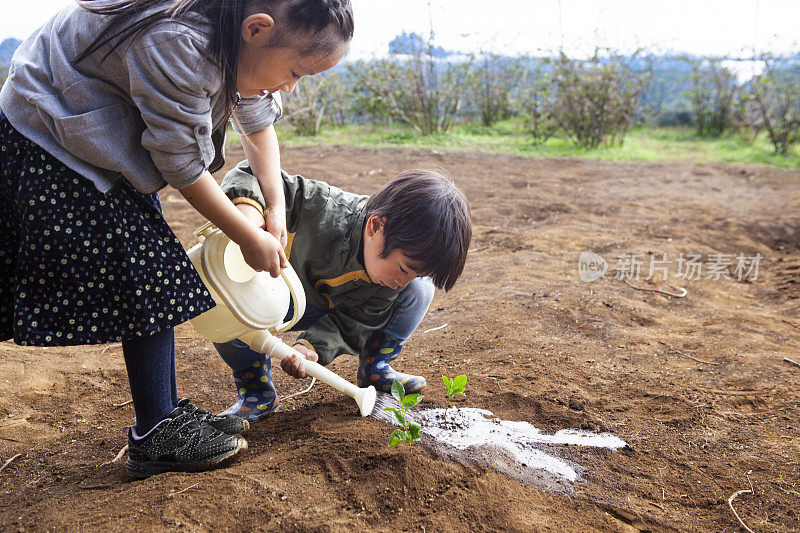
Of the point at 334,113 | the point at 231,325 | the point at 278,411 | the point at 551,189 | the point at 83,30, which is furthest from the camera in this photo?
the point at 334,113

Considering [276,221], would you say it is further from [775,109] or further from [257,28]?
[775,109]

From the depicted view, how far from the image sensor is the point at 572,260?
11.9ft

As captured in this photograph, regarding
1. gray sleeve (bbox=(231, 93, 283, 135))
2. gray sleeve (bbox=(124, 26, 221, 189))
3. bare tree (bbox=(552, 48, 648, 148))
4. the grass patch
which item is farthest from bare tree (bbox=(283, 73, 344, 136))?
gray sleeve (bbox=(124, 26, 221, 189))

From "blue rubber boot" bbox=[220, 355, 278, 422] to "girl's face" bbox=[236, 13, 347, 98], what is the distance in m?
0.82

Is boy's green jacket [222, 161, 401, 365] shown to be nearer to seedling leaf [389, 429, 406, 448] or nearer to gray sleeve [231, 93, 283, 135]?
gray sleeve [231, 93, 283, 135]

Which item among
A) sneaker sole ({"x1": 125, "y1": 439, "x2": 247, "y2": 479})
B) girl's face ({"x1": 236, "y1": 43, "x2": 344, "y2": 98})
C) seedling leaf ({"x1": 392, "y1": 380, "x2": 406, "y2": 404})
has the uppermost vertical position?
girl's face ({"x1": 236, "y1": 43, "x2": 344, "y2": 98})

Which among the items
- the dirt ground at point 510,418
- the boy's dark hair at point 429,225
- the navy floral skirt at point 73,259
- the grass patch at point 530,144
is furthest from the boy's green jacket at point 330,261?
the grass patch at point 530,144

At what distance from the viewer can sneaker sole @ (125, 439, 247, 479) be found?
152 cm

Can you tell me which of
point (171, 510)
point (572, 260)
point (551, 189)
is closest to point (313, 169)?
point (551, 189)

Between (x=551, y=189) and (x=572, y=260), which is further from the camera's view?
(x=551, y=189)

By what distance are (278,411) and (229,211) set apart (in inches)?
33.8

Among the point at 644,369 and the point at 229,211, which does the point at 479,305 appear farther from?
the point at 229,211

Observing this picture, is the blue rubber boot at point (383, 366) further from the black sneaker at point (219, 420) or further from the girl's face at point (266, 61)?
the girl's face at point (266, 61)

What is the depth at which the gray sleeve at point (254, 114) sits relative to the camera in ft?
5.19
